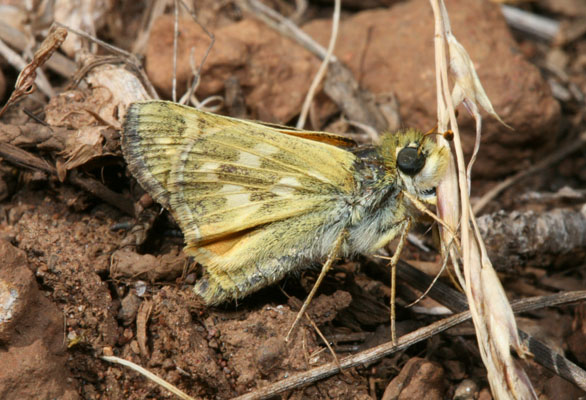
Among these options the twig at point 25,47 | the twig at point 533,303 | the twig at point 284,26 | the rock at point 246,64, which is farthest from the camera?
the twig at point 284,26

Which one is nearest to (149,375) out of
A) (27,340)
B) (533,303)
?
(27,340)

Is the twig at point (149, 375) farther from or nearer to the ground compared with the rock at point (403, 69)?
nearer to the ground

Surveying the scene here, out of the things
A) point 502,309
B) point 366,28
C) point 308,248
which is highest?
point 366,28

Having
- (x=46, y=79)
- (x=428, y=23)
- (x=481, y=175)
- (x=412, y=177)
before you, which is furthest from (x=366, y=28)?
(x=46, y=79)

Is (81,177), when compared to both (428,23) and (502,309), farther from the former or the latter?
(428,23)

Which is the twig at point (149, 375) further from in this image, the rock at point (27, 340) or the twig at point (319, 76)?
the twig at point (319, 76)

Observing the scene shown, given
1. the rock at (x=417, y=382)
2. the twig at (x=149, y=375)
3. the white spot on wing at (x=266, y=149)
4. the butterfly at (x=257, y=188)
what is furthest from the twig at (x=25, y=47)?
the rock at (x=417, y=382)

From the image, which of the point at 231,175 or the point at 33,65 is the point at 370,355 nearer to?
the point at 231,175
